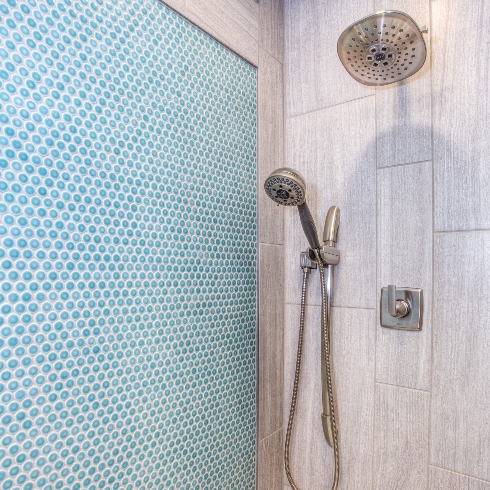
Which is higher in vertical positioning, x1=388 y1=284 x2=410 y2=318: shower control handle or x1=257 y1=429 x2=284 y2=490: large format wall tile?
x1=388 y1=284 x2=410 y2=318: shower control handle

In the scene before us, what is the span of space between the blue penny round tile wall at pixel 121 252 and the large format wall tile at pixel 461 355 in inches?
19.5

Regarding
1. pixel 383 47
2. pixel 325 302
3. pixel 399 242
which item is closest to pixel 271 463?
pixel 325 302

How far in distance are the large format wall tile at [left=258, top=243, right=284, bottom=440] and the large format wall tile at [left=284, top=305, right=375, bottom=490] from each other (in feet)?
0.12

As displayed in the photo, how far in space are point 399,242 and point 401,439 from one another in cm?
52

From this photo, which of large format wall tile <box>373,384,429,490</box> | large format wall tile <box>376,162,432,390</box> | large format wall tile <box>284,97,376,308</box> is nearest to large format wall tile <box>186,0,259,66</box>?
large format wall tile <box>284,97,376,308</box>

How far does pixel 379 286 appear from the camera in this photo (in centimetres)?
103

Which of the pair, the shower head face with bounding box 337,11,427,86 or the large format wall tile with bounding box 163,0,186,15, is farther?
the large format wall tile with bounding box 163,0,186,15

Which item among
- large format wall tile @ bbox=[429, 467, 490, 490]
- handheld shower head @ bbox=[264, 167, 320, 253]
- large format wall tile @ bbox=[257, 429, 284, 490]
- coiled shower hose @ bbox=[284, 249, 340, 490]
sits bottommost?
large format wall tile @ bbox=[257, 429, 284, 490]

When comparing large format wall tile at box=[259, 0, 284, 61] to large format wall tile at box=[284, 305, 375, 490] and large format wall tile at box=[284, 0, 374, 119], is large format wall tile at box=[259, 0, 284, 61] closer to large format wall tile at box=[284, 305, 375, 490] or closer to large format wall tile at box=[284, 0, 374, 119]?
large format wall tile at box=[284, 0, 374, 119]

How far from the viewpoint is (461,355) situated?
89 cm

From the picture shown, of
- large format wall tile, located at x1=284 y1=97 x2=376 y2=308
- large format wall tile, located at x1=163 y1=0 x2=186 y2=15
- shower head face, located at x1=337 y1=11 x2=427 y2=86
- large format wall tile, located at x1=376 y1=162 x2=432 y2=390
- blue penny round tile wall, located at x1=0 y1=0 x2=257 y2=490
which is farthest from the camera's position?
large format wall tile, located at x1=284 y1=97 x2=376 y2=308

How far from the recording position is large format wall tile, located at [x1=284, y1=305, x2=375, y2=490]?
1041 millimetres

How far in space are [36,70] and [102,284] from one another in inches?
15.0

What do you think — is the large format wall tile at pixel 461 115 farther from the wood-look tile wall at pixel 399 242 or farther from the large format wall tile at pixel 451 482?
the large format wall tile at pixel 451 482
